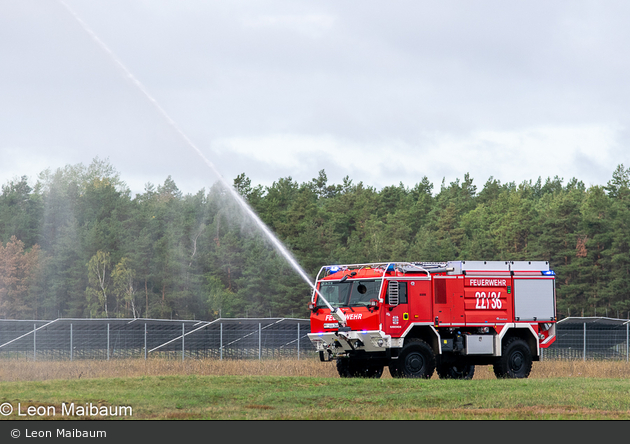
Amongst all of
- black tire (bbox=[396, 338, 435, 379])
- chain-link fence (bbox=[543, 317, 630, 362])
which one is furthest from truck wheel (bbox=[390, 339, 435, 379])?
chain-link fence (bbox=[543, 317, 630, 362])

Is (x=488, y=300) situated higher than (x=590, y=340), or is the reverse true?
(x=488, y=300)

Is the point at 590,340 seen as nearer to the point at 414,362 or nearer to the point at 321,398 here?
the point at 414,362

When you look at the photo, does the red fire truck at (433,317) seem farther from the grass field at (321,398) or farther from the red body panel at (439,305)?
the grass field at (321,398)

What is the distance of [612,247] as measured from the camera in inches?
3066

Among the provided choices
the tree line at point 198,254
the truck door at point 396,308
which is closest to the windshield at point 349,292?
the truck door at point 396,308

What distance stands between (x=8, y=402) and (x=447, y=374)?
13.8 m

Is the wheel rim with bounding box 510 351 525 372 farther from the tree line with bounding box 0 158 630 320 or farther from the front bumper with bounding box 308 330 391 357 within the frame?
the tree line with bounding box 0 158 630 320

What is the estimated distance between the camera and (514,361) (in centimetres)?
2512

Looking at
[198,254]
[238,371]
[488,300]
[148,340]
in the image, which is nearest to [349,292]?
[488,300]

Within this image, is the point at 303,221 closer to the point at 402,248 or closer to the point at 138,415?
the point at 402,248

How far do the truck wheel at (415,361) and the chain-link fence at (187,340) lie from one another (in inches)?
852

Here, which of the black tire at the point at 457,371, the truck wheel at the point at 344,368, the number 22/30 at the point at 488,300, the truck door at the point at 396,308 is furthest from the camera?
the black tire at the point at 457,371

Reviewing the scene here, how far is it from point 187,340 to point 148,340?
2182mm

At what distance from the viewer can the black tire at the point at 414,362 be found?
2314 cm
